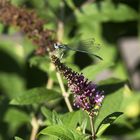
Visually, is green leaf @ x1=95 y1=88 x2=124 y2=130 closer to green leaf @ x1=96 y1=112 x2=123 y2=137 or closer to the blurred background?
green leaf @ x1=96 y1=112 x2=123 y2=137

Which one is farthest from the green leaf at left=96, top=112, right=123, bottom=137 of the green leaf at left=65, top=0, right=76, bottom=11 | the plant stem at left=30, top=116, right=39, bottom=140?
the green leaf at left=65, top=0, right=76, bottom=11

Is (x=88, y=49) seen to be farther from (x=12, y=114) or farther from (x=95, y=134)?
(x=12, y=114)

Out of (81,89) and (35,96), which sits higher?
(35,96)

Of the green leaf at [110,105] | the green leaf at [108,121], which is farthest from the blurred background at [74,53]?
the green leaf at [108,121]

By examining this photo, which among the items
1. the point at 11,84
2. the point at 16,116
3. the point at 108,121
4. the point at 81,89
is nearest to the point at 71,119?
the point at 108,121

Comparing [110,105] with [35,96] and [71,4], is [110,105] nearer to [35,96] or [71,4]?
[35,96]
